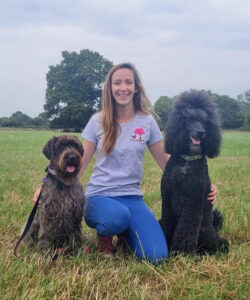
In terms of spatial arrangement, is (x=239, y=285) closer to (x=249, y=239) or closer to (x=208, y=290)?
(x=208, y=290)

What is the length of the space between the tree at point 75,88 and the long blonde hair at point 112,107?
38.7 m

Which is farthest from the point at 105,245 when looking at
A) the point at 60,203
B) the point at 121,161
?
the point at 121,161

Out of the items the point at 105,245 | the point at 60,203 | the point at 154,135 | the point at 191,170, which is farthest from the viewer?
the point at 154,135

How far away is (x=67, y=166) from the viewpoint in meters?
3.71

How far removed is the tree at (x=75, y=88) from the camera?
143ft

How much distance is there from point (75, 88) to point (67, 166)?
44.1 metres

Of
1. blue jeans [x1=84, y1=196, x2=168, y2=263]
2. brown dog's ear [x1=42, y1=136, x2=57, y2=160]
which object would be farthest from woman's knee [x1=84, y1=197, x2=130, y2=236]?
brown dog's ear [x1=42, y1=136, x2=57, y2=160]

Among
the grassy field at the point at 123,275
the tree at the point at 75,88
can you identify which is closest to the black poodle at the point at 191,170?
the grassy field at the point at 123,275

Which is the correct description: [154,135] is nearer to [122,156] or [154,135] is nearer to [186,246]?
[122,156]

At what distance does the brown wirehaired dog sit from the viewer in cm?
365

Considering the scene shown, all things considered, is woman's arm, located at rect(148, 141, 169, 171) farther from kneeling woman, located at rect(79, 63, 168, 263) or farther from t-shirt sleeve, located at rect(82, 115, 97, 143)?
t-shirt sleeve, located at rect(82, 115, 97, 143)

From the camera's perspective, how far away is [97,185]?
420 centimetres

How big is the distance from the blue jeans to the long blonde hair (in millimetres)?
670

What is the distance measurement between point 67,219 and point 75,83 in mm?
44974
